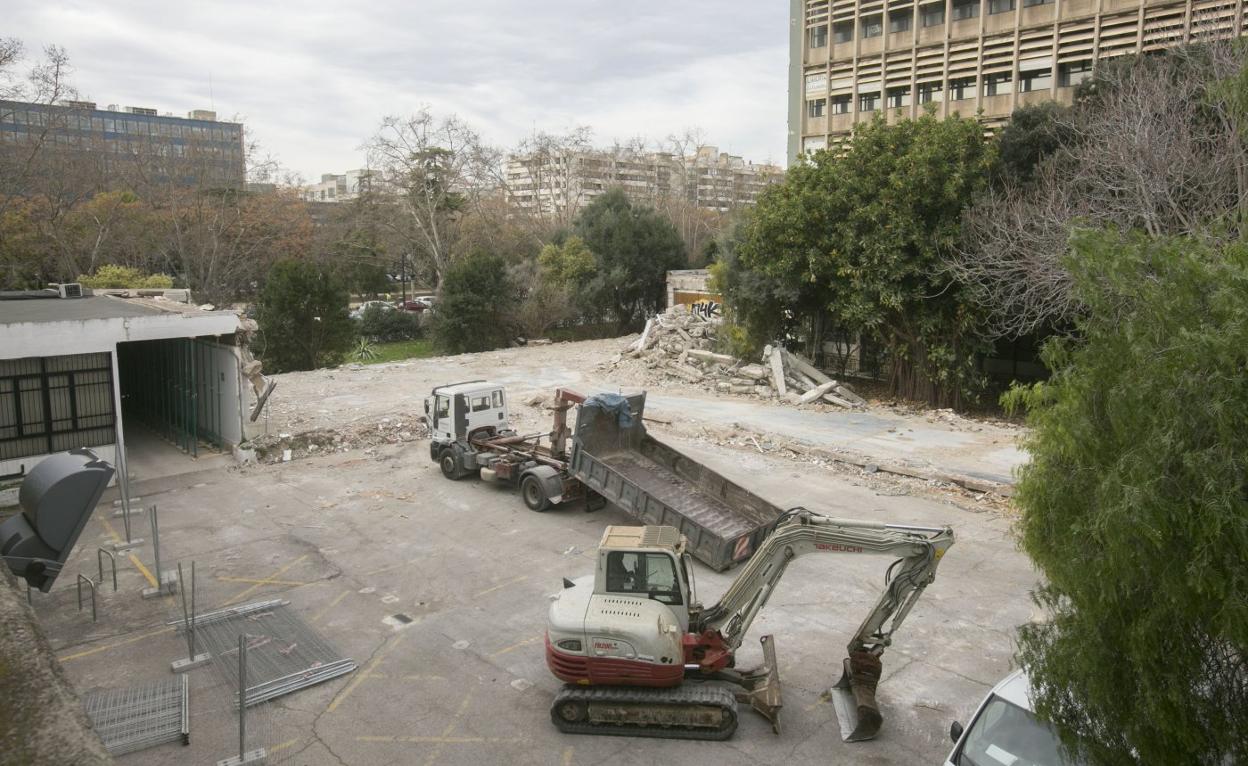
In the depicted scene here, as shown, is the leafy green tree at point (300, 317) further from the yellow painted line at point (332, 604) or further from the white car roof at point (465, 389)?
the yellow painted line at point (332, 604)

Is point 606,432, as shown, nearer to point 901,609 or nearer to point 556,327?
point 901,609

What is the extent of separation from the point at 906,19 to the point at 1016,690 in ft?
132

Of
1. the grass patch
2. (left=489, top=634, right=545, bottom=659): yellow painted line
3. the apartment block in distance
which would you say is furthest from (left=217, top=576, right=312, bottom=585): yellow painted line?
the grass patch

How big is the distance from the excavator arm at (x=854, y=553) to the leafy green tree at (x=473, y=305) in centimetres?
3186

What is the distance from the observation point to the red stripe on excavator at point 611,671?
8570 millimetres

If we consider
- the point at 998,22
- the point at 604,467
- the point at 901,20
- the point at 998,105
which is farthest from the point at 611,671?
the point at 901,20

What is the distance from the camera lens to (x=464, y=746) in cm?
845

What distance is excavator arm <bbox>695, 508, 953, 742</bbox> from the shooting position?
809 centimetres

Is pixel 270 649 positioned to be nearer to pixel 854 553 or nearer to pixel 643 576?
pixel 643 576

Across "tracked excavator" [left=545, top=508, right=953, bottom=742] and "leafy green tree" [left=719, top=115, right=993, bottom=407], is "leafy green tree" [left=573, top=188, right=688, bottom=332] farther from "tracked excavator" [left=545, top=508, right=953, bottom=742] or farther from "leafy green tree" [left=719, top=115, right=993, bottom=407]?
"tracked excavator" [left=545, top=508, right=953, bottom=742]

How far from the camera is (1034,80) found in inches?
1426

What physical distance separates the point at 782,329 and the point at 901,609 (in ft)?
69.7

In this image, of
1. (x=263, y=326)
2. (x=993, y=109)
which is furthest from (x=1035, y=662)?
(x=993, y=109)

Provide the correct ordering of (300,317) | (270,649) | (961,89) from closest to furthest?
(270,649) → (300,317) → (961,89)
